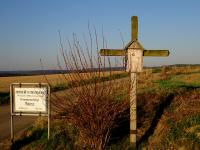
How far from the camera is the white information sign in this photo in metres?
10.4

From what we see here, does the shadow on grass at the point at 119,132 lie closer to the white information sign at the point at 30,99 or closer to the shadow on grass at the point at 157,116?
the shadow on grass at the point at 157,116

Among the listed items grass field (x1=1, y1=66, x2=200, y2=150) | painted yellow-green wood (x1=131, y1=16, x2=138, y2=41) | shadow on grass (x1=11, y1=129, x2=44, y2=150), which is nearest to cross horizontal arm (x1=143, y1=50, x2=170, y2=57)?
painted yellow-green wood (x1=131, y1=16, x2=138, y2=41)

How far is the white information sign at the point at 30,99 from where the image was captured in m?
10.4

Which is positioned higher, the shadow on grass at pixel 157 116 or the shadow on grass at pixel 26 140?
the shadow on grass at pixel 157 116

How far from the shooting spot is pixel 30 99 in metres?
10.5

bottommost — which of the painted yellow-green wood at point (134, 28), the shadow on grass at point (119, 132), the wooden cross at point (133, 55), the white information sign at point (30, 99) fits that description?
the shadow on grass at point (119, 132)

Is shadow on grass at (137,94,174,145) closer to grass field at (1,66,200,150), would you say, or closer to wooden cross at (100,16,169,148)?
grass field at (1,66,200,150)

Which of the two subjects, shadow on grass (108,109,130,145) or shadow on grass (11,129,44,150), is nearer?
shadow on grass (108,109,130,145)

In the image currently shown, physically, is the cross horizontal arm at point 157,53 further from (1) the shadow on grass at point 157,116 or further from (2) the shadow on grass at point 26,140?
(2) the shadow on grass at point 26,140

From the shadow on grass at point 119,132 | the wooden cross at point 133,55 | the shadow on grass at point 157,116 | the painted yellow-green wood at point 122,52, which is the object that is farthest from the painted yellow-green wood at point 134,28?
the shadow on grass at point 157,116

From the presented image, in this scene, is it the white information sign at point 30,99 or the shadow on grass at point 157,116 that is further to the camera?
the white information sign at point 30,99

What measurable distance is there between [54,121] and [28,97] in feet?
5.95

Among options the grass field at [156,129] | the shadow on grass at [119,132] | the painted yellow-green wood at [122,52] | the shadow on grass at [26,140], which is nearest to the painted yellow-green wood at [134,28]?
the painted yellow-green wood at [122,52]

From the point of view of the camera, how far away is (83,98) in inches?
292
